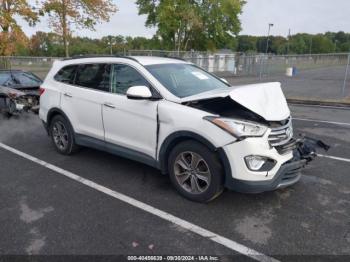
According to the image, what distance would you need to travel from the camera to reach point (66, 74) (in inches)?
218

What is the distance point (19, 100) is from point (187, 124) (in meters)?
6.52

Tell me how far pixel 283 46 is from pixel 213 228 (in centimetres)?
9981

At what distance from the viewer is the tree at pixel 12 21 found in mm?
14958

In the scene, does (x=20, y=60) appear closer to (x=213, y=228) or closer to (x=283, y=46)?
(x=213, y=228)

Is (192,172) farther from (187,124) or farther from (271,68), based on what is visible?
(271,68)

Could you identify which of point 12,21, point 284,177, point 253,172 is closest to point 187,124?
Answer: point 253,172

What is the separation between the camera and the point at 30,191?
166 inches

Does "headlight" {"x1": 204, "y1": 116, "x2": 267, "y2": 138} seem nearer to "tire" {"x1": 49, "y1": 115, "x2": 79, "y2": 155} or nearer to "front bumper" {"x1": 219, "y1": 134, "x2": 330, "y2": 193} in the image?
"front bumper" {"x1": 219, "y1": 134, "x2": 330, "y2": 193}

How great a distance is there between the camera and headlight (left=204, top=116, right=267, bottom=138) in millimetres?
3365

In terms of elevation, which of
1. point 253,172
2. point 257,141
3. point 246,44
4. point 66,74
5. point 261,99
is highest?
point 246,44

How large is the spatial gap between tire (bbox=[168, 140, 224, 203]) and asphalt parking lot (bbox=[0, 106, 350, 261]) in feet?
0.48

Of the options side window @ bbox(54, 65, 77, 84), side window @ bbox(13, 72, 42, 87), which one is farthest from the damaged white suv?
side window @ bbox(13, 72, 42, 87)

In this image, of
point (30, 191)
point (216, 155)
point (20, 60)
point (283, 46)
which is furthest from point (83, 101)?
point (283, 46)

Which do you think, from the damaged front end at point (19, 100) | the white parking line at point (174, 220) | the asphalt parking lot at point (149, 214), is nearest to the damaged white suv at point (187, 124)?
the asphalt parking lot at point (149, 214)
